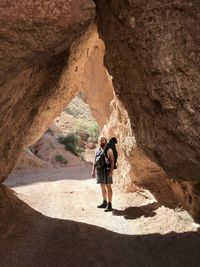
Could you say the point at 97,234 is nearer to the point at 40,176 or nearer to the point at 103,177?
the point at 103,177

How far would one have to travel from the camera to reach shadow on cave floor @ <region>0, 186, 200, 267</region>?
6.78 m

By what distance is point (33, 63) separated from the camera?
605 cm

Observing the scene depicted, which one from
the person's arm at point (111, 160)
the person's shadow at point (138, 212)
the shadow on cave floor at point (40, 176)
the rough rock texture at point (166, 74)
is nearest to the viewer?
the rough rock texture at point (166, 74)

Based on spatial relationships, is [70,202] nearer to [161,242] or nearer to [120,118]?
[120,118]

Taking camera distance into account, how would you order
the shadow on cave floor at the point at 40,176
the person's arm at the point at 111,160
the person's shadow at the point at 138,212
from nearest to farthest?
the person's shadow at the point at 138,212
the person's arm at the point at 111,160
the shadow on cave floor at the point at 40,176

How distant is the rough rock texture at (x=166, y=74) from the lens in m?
5.81

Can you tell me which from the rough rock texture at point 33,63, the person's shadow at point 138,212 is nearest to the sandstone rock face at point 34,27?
the rough rock texture at point 33,63

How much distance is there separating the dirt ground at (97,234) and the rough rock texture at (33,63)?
5.33 feet

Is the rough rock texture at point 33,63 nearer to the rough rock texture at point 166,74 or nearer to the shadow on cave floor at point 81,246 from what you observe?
the rough rock texture at point 166,74

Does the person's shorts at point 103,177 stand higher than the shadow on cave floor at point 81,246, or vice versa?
the person's shorts at point 103,177

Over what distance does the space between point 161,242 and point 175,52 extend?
350cm

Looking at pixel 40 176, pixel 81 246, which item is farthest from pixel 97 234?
pixel 40 176

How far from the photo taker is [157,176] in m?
10.4

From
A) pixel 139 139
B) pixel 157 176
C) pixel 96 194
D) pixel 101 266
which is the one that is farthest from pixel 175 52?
pixel 96 194
